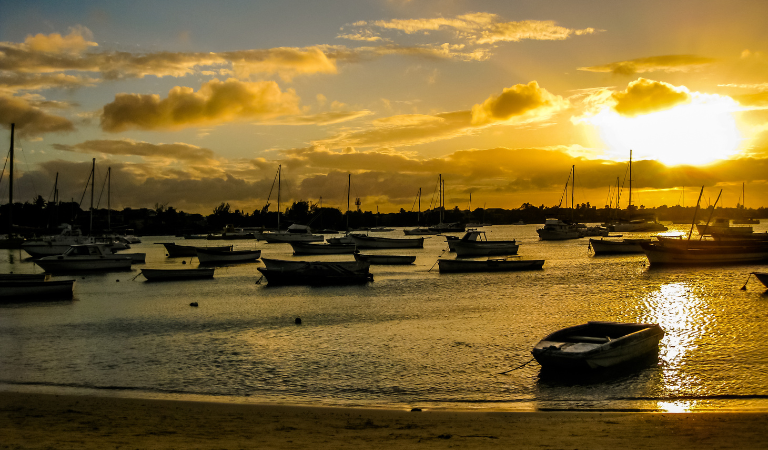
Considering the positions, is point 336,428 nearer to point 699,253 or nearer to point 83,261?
point 83,261

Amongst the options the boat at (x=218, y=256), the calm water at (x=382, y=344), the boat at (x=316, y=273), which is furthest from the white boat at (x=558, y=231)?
the boat at (x=316, y=273)

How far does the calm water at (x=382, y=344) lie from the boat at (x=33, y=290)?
1.41m

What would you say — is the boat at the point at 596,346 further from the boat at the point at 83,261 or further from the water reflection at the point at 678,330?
the boat at the point at 83,261

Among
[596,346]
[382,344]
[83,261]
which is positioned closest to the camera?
[596,346]

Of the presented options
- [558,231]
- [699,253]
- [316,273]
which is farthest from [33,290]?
[558,231]

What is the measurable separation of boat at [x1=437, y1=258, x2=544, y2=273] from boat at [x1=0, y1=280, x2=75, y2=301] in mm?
34467

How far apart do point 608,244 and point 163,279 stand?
63801 millimetres

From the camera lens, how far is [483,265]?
59.8 meters

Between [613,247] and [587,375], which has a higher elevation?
[613,247]

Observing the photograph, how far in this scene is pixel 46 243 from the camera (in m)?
79.6

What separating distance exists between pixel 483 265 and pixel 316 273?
67.1ft

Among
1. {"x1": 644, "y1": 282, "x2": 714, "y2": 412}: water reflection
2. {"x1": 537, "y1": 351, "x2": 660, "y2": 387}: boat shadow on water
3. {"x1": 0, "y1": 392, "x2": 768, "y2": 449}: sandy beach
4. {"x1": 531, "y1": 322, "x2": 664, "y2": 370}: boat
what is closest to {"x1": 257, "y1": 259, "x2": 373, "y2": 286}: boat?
{"x1": 644, "y1": 282, "x2": 714, "y2": 412}: water reflection

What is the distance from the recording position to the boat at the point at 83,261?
5644 cm

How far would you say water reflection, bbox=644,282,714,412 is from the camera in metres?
16.5
